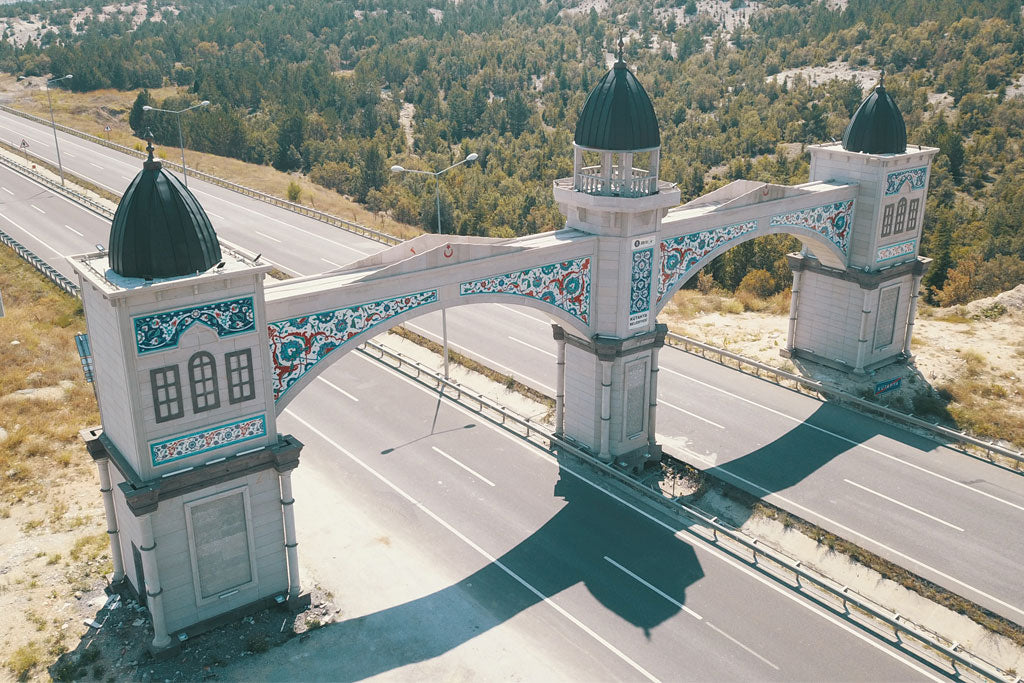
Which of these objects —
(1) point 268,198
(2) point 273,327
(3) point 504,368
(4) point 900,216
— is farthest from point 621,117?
(1) point 268,198

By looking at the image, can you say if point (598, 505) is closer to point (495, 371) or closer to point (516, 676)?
point (516, 676)

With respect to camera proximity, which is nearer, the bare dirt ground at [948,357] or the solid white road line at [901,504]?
the solid white road line at [901,504]

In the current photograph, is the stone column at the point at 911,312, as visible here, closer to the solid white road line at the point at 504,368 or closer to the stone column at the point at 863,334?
the stone column at the point at 863,334

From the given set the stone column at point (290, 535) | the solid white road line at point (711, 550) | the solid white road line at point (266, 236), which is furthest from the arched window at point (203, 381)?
the solid white road line at point (266, 236)

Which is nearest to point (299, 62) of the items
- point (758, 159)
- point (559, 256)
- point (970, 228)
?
point (758, 159)

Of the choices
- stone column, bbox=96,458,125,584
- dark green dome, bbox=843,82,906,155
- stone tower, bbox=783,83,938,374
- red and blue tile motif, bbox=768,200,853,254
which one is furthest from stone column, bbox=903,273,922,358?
stone column, bbox=96,458,125,584

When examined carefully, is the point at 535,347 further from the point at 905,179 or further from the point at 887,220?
the point at 905,179

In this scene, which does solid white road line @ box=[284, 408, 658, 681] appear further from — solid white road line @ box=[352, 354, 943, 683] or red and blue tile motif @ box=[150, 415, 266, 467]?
red and blue tile motif @ box=[150, 415, 266, 467]
